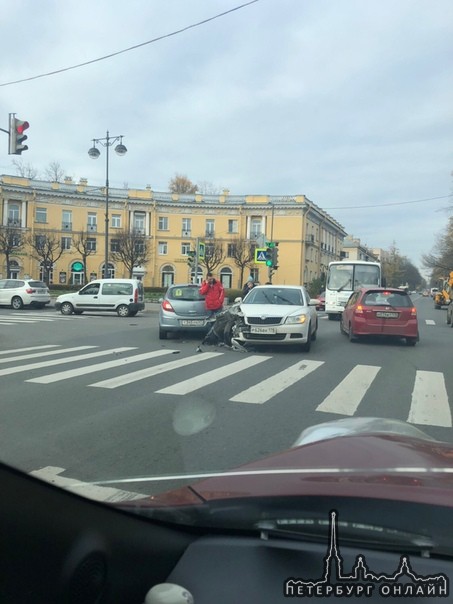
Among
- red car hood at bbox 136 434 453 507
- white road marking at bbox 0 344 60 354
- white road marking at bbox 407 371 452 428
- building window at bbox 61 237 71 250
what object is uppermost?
building window at bbox 61 237 71 250

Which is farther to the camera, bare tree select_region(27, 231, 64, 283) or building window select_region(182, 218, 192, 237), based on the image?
building window select_region(182, 218, 192, 237)

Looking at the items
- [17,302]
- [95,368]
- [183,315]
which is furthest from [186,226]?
[95,368]


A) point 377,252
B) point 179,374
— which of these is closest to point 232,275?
point 179,374

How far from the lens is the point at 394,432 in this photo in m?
3.01

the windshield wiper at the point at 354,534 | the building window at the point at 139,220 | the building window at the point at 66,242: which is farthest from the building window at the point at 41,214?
the windshield wiper at the point at 354,534

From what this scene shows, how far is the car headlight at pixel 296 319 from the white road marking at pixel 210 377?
1.13 m

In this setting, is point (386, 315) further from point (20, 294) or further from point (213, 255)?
point (213, 255)

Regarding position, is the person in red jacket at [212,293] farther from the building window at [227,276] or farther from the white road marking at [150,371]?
the building window at [227,276]

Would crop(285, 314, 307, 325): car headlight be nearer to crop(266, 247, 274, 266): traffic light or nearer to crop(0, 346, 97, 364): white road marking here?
crop(0, 346, 97, 364): white road marking

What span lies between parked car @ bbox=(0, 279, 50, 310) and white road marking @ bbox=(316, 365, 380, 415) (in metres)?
22.1

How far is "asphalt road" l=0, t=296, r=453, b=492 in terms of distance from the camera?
4.83 metres

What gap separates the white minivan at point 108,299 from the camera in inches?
998

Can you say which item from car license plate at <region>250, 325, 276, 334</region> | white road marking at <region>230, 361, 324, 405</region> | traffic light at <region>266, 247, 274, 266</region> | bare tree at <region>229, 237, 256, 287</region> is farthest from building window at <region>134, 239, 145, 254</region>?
white road marking at <region>230, 361, 324, 405</region>

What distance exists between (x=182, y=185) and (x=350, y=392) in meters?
80.3
